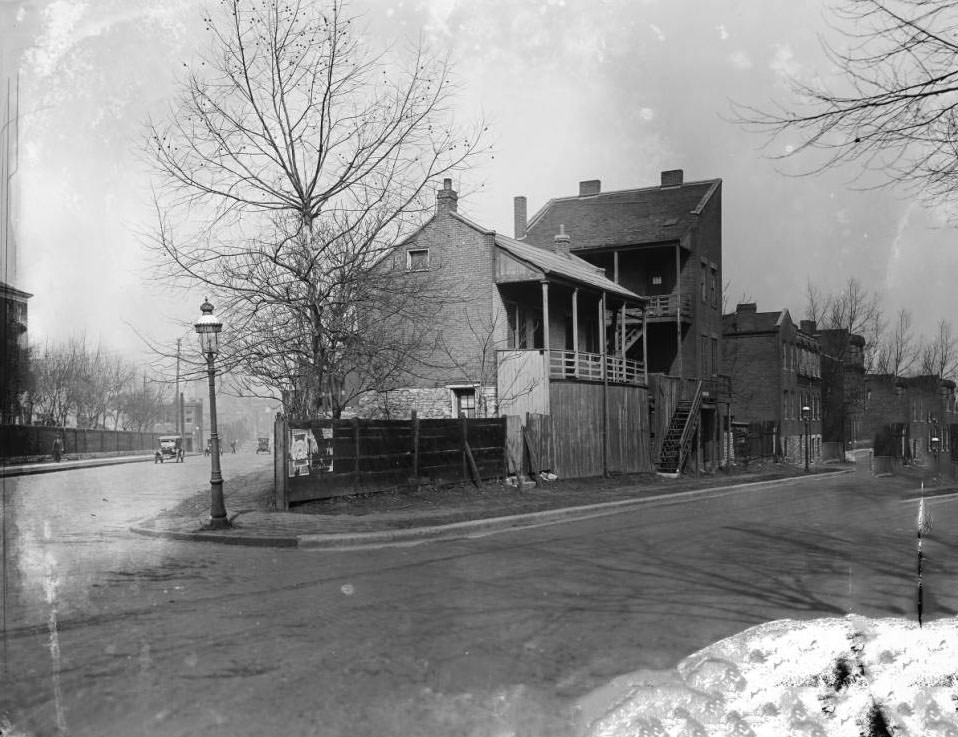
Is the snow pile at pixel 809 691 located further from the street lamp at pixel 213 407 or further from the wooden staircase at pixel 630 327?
the wooden staircase at pixel 630 327

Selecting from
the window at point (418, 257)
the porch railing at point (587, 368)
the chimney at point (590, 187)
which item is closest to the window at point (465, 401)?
the porch railing at point (587, 368)

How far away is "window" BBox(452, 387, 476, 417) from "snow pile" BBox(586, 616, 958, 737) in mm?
21081

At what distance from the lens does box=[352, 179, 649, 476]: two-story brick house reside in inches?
959

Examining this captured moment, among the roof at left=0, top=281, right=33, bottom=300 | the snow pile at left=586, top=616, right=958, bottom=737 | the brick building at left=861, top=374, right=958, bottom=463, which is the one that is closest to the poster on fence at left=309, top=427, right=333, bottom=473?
the roof at left=0, top=281, right=33, bottom=300

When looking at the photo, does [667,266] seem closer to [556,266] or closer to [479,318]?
[556,266]

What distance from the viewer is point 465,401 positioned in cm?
2686

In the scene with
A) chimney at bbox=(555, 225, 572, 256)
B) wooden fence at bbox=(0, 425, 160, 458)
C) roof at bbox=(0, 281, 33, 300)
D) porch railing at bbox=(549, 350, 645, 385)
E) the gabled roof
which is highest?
chimney at bbox=(555, 225, 572, 256)

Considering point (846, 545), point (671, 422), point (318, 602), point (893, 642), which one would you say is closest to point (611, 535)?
point (846, 545)

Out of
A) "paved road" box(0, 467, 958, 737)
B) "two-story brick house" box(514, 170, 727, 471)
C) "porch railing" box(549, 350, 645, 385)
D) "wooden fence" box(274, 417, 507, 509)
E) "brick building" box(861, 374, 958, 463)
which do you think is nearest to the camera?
"paved road" box(0, 467, 958, 737)

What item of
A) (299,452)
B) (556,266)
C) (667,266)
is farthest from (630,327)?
(299,452)

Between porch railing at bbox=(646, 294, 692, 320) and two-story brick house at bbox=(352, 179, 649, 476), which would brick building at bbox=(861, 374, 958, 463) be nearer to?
porch railing at bbox=(646, 294, 692, 320)

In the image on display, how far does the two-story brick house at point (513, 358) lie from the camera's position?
79.9 feet

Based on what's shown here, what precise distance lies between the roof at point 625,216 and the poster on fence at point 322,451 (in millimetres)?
19348

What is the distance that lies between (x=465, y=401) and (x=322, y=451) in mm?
11544
